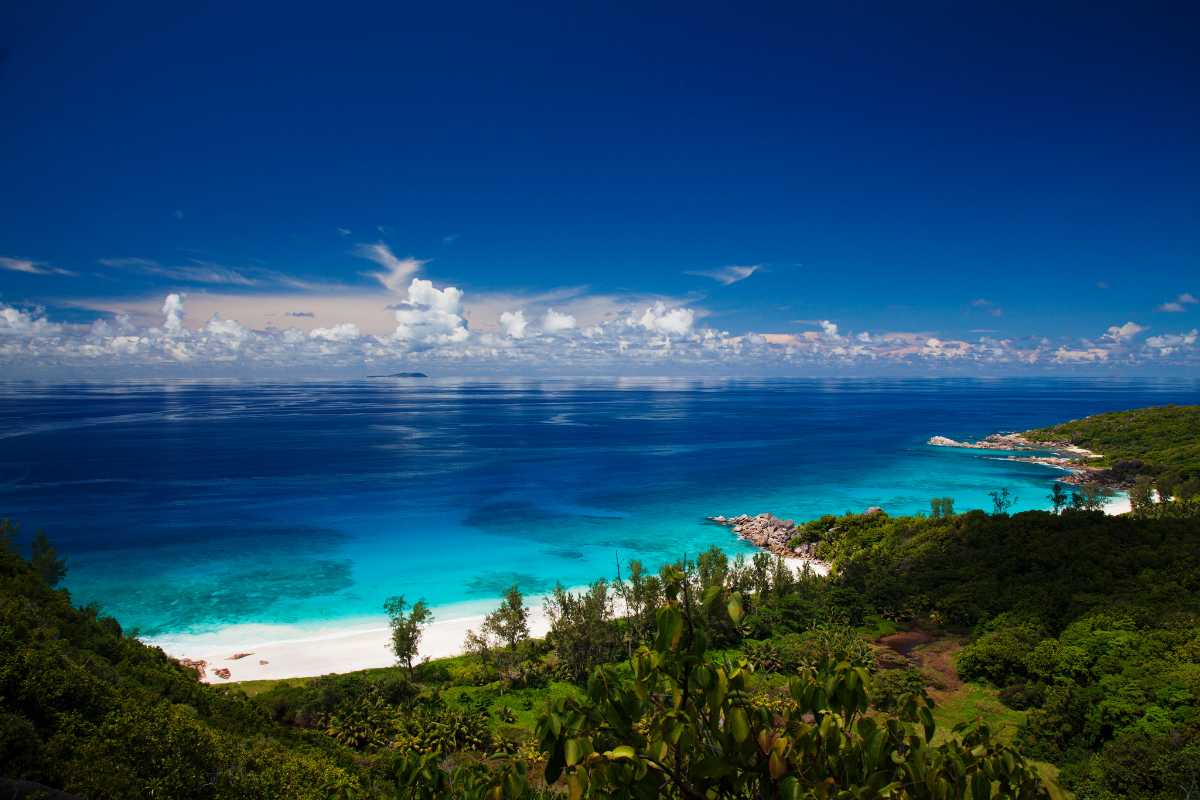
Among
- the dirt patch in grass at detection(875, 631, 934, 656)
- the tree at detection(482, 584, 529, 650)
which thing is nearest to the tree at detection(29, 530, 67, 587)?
the tree at detection(482, 584, 529, 650)

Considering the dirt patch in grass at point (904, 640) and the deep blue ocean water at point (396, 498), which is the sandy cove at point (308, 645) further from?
the dirt patch in grass at point (904, 640)

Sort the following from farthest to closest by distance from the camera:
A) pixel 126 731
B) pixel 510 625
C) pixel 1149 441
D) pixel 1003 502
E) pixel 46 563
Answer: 1. pixel 1149 441
2. pixel 1003 502
3. pixel 46 563
4. pixel 510 625
5. pixel 126 731

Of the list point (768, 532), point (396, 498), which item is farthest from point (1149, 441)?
point (396, 498)

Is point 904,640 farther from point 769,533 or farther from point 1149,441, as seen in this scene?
point 1149,441

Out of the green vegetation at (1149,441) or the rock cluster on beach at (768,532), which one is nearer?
the rock cluster on beach at (768,532)

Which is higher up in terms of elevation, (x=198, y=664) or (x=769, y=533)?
(x=769, y=533)

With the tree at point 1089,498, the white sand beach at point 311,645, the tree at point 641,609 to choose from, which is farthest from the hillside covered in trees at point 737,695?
the tree at point 1089,498

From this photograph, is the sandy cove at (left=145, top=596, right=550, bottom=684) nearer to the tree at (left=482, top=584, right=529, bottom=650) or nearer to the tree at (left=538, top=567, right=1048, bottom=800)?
the tree at (left=482, top=584, right=529, bottom=650)
